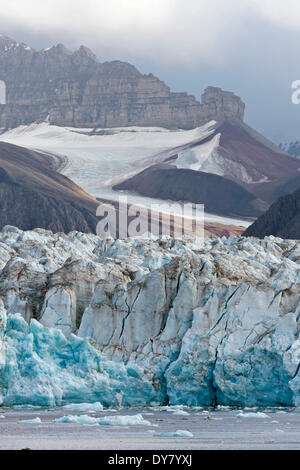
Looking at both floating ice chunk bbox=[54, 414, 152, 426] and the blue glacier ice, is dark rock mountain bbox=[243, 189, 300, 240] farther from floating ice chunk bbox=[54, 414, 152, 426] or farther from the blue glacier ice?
floating ice chunk bbox=[54, 414, 152, 426]

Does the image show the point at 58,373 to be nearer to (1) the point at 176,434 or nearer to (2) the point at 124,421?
(2) the point at 124,421

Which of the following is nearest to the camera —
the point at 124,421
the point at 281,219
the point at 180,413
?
the point at 124,421

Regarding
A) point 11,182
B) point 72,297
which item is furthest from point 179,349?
point 11,182

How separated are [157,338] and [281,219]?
10579 centimetres

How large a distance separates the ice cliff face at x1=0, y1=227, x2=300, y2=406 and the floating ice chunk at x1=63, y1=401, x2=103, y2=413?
752 mm

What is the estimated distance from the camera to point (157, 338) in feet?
122

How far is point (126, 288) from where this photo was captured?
39188 mm

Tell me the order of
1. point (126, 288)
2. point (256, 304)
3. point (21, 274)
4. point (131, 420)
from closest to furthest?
point (131, 420), point (256, 304), point (126, 288), point (21, 274)

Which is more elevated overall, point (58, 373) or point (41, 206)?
point (41, 206)

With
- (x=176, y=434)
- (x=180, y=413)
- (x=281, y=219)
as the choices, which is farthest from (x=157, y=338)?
(x=281, y=219)

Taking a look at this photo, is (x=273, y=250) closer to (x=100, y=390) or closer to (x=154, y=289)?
(x=154, y=289)

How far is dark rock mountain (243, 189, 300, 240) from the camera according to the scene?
445 ft

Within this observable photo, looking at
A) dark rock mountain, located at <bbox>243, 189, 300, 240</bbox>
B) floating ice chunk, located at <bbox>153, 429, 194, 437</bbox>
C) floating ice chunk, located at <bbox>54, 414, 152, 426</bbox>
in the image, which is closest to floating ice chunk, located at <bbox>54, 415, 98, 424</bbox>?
floating ice chunk, located at <bbox>54, 414, 152, 426</bbox>

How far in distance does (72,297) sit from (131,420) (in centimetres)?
1090
